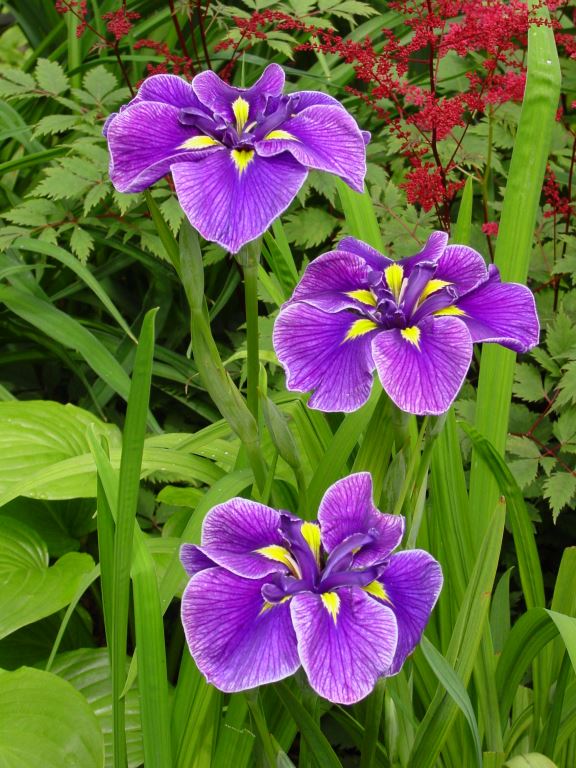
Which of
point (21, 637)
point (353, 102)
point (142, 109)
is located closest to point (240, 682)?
point (142, 109)

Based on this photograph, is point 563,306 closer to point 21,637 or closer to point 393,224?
point 393,224

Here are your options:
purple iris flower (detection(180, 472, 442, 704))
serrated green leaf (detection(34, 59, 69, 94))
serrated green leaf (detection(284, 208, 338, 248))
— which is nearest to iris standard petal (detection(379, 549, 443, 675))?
purple iris flower (detection(180, 472, 442, 704))

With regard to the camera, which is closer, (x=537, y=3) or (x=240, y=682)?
(x=240, y=682)

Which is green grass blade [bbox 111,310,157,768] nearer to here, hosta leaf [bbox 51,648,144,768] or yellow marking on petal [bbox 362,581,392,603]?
yellow marking on petal [bbox 362,581,392,603]

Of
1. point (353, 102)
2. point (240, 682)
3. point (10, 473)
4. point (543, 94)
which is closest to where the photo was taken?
point (240, 682)

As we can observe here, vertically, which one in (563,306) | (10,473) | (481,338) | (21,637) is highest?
(481,338)

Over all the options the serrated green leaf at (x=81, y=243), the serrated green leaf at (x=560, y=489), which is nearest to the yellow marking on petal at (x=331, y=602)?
the serrated green leaf at (x=560, y=489)
